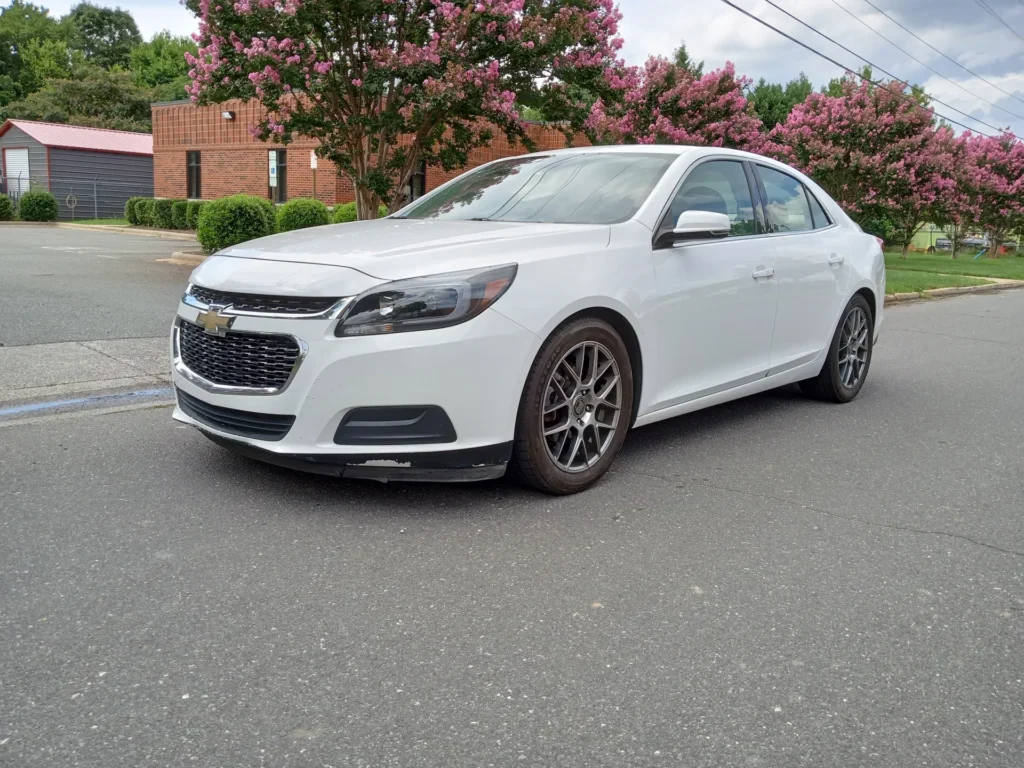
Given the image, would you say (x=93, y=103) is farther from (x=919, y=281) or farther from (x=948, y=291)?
(x=948, y=291)

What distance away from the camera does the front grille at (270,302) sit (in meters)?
3.83

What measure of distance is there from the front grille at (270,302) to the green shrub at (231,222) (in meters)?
11.3

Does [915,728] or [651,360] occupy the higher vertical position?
[651,360]

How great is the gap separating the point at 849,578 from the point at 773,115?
3437cm

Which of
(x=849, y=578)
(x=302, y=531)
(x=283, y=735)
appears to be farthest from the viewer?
(x=302, y=531)

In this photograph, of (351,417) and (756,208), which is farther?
(756,208)

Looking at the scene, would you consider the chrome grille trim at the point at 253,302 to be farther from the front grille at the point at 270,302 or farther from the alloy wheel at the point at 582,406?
the alloy wheel at the point at 582,406

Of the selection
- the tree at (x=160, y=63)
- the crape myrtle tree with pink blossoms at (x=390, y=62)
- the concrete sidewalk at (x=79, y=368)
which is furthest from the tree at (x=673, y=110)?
the tree at (x=160, y=63)

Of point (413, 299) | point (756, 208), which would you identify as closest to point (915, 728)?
point (413, 299)

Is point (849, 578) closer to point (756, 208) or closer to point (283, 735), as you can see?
point (283, 735)

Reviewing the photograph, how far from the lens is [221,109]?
106 feet

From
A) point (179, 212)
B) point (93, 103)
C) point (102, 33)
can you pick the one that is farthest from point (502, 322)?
point (102, 33)

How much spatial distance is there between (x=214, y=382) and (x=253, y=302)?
436 millimetres

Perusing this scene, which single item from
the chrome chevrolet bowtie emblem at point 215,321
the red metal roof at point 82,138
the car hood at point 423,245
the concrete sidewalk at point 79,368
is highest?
the red metal roof at point 82,138
